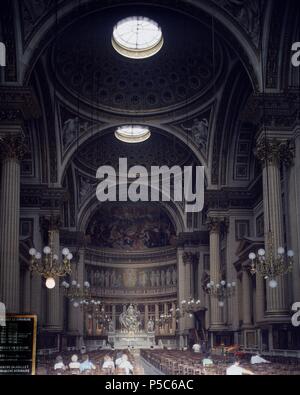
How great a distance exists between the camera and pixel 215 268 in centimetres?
2786

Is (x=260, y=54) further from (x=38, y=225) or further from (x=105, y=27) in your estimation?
(x=38, y=225)

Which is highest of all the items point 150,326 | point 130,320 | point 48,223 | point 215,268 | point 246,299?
point 48,223

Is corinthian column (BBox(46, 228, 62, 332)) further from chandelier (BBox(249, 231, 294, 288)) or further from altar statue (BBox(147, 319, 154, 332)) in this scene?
altar statue (BBox(147, 319, 154, 332))

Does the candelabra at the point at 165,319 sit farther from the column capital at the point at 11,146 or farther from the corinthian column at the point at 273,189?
the column capital at the point at 11,146

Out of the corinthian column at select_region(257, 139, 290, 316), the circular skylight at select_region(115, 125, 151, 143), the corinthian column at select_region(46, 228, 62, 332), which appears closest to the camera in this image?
the corinthian column at select_region(257, 139, 290, 316)

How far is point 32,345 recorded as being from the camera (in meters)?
9.23

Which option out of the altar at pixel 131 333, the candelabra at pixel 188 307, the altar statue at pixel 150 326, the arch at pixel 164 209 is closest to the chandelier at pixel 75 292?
the arch at pixel 164 209

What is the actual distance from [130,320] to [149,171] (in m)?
13.8

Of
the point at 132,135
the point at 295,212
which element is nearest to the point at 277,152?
the point at 295,212

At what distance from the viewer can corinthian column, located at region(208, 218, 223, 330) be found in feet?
87.8

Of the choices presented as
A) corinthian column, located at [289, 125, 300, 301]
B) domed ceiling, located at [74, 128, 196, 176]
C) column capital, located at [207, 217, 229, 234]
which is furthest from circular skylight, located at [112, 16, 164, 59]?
corinthian column, located at [289, 125, 300, 301]

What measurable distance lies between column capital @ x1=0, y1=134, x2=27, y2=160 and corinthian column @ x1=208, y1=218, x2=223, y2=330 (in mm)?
12027

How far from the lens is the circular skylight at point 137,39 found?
27700 millimetres

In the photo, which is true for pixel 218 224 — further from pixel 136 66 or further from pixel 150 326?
pixel 150 326
